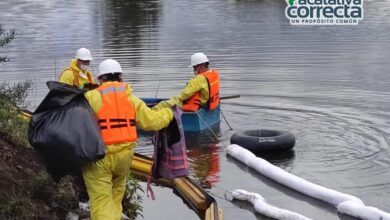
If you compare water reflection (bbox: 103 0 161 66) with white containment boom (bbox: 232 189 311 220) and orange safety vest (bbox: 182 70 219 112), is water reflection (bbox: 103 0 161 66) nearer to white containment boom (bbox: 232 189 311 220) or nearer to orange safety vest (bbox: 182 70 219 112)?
orange safety vest (bbox: 182 70 219 112)

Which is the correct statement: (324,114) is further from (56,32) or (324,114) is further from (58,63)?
(56,32)

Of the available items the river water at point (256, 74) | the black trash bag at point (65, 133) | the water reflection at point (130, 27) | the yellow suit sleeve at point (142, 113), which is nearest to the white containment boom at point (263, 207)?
the river water at point (256, 74)

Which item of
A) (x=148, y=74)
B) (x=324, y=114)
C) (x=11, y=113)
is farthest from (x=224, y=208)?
(x=148, y=74)

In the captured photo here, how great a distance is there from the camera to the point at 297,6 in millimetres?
36812

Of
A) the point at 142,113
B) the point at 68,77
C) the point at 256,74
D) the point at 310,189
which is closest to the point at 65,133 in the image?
the point at 142,113

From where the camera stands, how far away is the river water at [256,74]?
10602 mm

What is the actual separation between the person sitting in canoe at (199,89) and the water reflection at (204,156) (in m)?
0.56

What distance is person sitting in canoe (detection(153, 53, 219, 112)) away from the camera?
44.0 ft

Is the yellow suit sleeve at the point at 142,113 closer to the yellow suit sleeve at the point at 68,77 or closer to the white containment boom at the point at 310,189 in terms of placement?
the white containment boom at the point at 310,189

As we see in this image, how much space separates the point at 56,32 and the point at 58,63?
9.46 metres

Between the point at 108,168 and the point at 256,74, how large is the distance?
1401cm

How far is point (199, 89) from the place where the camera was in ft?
44.1

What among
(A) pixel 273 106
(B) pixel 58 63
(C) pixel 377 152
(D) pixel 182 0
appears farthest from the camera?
(D) pixel 182 0

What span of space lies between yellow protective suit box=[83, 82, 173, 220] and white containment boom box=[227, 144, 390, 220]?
3.01 m
